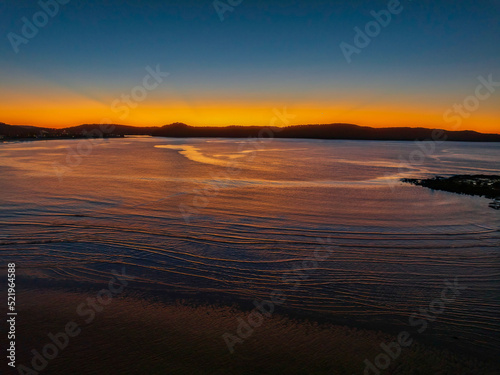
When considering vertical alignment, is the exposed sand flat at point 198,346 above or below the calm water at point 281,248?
below

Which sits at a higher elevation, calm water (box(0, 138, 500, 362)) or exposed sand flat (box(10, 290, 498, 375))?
calm water (box(0, 138, 500, 362))

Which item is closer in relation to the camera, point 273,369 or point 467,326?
point 273,369

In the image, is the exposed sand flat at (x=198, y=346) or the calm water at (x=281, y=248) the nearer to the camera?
the exposed sand flat at (x=198, y=346)

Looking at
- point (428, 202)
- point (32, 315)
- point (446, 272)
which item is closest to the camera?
point (32, 315)

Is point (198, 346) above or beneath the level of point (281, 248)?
beneath

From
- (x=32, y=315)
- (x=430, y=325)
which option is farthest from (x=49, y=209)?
(x=430, y=325)

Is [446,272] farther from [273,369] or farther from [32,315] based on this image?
[32,315]

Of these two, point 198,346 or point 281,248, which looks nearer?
point 198,346

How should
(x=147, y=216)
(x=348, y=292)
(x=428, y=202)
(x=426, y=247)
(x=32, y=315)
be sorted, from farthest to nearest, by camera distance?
(x=428, y=202), (x=147, y=216), (x=426, y=247), (x=348, y=292), (x=32, y=315)

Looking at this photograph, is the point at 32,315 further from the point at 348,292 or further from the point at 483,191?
the point at 483,191

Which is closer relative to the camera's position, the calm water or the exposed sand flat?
the exposed sand flat
